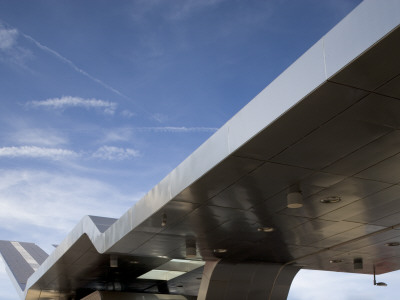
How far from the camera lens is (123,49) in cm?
2378

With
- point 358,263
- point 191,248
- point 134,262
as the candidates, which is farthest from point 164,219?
point 358,263

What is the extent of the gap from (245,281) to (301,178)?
30.6 feet

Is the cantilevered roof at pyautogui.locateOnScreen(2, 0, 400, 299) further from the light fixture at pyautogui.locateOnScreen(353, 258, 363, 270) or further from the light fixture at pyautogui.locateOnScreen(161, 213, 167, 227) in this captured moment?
the light fixture at pyautogui.locateOnScreen(353, 258, 363, 270)

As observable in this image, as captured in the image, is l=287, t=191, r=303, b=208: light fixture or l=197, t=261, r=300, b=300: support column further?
l=197, t=261, r=300, b=300: support column

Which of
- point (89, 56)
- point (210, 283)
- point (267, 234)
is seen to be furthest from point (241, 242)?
point (89, 56)

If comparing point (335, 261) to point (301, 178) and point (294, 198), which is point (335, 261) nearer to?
point (294, 198)

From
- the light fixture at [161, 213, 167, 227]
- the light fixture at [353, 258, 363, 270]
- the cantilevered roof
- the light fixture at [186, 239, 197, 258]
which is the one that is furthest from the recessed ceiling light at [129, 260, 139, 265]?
the light fixture at [353, 258, 363, 270]

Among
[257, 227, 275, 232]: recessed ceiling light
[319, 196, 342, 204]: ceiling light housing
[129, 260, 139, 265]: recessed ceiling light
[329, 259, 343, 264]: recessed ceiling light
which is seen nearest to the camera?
[319, 196, 342, 204]: ceiling light housing

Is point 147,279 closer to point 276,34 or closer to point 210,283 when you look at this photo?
point 210,283

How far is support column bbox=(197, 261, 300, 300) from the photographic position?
60.2ft

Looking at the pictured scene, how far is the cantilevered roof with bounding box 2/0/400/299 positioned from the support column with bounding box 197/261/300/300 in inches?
22.8

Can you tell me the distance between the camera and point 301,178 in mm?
10430

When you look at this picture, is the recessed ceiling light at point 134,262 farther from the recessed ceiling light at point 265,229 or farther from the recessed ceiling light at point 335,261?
the recessed ceiling light at point 335,261

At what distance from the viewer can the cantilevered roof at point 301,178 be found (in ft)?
23.0
